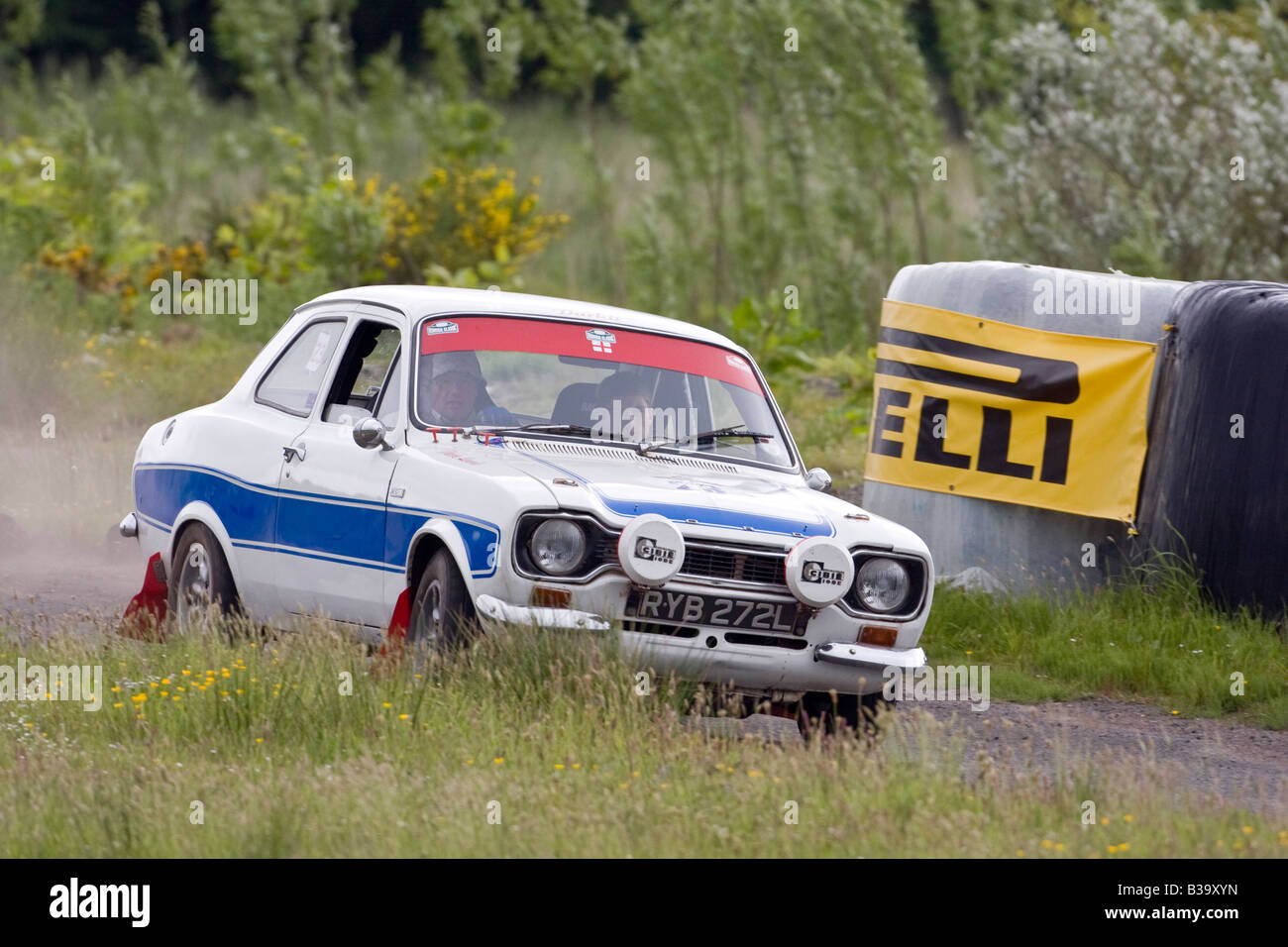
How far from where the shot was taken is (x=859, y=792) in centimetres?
610

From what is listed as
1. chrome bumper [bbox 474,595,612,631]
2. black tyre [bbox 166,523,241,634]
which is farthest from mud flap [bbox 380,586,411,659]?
black tyre [bbox 166,523,241,634]

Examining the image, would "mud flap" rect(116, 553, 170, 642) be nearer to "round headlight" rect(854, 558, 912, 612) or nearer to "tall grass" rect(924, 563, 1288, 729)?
"round headlight" rect(854, 558, 912, 612)

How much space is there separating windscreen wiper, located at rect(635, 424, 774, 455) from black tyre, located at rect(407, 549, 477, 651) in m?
1.10

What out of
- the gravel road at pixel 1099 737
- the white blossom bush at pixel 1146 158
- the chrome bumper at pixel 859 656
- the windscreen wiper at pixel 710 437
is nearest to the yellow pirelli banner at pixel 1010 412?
the gravel road at pixel 1099 737

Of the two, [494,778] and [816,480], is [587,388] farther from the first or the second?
[494,778]

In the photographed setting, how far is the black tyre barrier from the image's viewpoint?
31.6 feet

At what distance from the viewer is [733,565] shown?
7.06 meters

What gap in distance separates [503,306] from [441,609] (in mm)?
1691

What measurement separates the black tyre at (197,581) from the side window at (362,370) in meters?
0.83

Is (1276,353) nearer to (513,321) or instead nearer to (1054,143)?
(513,321)

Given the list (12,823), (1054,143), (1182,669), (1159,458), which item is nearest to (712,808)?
(12,823)

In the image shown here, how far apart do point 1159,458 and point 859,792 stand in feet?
14.9

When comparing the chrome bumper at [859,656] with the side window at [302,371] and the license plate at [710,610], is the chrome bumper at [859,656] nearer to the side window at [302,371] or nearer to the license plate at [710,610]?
the license plate at [710,610]

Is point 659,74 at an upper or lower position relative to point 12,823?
upper
